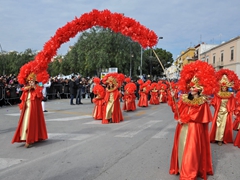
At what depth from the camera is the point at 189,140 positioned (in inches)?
164

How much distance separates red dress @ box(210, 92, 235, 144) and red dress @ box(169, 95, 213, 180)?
259cm

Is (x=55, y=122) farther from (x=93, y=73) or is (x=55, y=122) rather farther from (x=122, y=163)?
(x=93, y=73)

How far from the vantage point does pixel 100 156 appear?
549 cm

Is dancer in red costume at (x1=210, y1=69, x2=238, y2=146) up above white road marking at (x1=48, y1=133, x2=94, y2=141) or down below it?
above

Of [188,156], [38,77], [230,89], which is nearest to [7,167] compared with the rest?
[38,77]

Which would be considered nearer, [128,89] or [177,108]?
[177,108]

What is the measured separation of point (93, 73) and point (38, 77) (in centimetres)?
3339

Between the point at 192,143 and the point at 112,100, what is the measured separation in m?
6.11

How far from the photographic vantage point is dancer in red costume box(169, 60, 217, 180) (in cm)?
411

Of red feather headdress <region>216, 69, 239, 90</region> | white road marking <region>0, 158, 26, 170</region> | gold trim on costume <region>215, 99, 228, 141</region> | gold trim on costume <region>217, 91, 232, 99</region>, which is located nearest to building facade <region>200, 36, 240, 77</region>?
red feather headdress <region>216, 69, 239, 90</region>

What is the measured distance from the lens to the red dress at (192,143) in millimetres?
4086

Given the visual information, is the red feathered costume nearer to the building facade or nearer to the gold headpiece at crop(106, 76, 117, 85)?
the gold headpiece at crop(106, 76, 117, 85)

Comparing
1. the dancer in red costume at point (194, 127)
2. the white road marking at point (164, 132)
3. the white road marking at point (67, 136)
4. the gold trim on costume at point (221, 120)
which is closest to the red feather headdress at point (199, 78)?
the dancer in red costume at point (194, 127)

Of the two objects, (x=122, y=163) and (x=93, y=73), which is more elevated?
(x=93, y=73)
